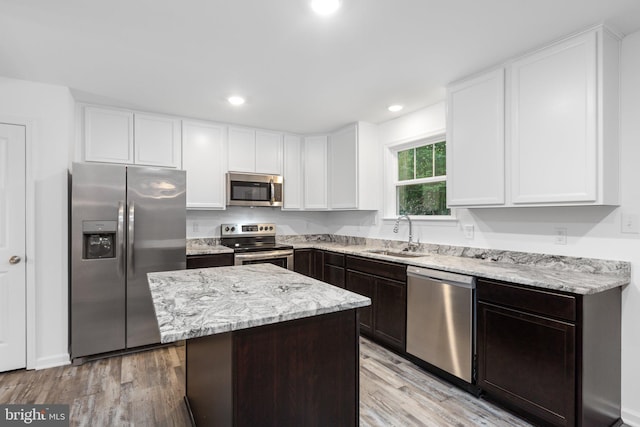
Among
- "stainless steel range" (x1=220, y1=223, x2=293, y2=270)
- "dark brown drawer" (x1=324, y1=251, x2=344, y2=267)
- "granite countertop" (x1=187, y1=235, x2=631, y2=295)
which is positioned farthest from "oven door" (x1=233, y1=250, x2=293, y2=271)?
"granite countertop" (x1=187, y1=235, x2=631, y2=295)

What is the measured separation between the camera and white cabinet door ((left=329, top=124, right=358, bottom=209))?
4.04 m

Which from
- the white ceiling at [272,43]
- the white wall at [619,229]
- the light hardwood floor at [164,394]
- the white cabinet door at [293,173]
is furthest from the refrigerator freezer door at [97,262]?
the white wall at [619,229]

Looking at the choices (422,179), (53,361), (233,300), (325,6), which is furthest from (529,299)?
(53,361)

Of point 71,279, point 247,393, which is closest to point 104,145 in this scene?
point 71,279

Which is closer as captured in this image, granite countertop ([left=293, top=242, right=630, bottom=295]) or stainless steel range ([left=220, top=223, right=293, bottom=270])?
granite countertop ([left=293, top=242, right=630, bottom=295])

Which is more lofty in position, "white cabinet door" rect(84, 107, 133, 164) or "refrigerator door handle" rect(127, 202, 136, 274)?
"white cabinet door" rect(84, 107, 133, 164)

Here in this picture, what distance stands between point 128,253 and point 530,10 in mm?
3525

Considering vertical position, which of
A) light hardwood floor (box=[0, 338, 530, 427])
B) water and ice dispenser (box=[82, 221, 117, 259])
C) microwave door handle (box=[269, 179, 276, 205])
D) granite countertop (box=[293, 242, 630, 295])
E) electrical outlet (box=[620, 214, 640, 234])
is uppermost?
microwave door handle (box=[269, 179, 276, 205])

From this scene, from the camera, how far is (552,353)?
1898mm

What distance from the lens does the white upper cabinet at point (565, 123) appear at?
1.98 metres

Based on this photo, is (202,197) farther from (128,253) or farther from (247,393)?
(247,393)

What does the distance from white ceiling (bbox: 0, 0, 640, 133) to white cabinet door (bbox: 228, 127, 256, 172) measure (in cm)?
90

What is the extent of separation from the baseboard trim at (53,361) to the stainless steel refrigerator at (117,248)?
0.29 feet

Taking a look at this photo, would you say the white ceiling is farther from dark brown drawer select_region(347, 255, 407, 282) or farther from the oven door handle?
the oven door handle
